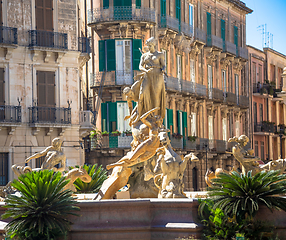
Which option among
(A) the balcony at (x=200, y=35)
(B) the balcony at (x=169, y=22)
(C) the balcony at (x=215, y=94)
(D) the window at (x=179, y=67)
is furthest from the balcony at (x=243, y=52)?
(B) the balcony at (x=169, y=22)

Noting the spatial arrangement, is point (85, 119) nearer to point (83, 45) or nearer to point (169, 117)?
point (83, 45)

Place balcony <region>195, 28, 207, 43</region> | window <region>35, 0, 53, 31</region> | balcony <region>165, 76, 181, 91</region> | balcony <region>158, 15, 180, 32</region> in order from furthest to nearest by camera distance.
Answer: balcony <region>195, 28, 207, 43</region> < balcony <region>165, 76, 181, 91</region> < balcony <region>158, 15, 180, 32</region> < window <region>35, 0, 53, 31</region>

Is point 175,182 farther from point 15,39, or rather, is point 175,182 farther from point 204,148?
point 204,148

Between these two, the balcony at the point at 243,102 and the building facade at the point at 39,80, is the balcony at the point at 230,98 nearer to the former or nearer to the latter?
the balcony at the point at 243,102

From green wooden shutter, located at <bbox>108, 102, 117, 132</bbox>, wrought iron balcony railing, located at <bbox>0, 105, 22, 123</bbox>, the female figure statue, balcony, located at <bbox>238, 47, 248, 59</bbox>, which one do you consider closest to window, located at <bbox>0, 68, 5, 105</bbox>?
wrought iron balcony railing, located at <bbox>0, 105, 22, 123</bbox>

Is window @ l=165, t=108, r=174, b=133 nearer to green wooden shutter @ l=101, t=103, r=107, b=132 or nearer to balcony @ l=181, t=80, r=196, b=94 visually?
balcony @ l=181, t=80, r=196, b=94

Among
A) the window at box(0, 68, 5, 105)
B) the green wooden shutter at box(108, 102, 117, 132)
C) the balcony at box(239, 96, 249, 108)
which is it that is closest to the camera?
the window at box(0, 68, 5, 105)

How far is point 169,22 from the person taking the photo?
136 feet

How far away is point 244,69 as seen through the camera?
5550 centimetres

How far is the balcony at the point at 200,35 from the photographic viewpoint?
46281 mm

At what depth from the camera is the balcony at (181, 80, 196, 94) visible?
143 feet

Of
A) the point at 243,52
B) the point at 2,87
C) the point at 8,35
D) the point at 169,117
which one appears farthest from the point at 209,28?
the point at 2,87

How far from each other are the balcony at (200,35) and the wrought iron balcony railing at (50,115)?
51.8 feet

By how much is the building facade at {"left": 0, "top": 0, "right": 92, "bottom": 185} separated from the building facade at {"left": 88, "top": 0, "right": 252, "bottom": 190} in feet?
15.3
